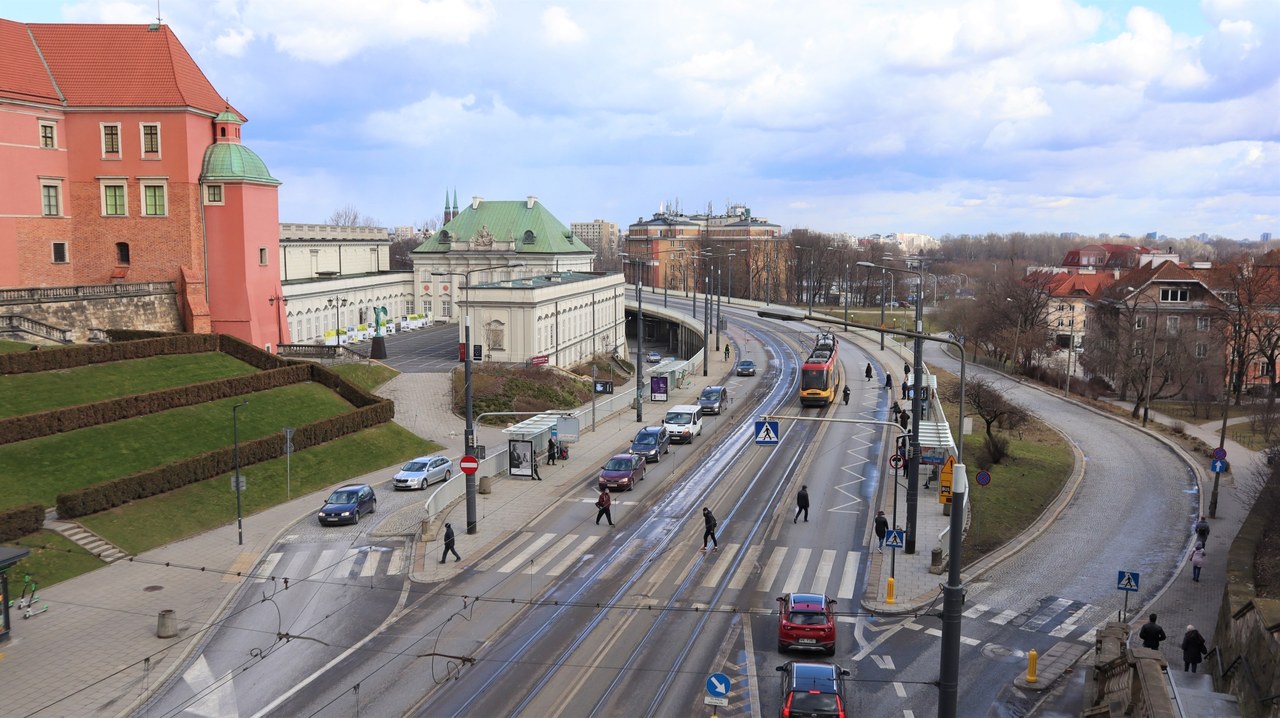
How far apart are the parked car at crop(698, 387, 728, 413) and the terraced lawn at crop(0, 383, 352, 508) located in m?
21.4

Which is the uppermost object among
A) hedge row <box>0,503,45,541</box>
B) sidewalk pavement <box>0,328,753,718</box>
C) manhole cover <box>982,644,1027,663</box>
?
hedge row <box>0,503,45,541</box>

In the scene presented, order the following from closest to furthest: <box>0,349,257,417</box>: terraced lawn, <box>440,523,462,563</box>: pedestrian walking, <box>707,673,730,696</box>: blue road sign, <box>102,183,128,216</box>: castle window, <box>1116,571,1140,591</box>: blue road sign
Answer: <box>707,673,730,696</box>: blue road sign < <box>1116,571,1140,591</box>: blue road sign < <box>440,523,462,563</box>: pedestrian walking < <box>0,349,257,417</box>: terraced lawn < <box>102,183,128,216</box>: castle window

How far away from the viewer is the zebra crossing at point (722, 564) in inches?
1133

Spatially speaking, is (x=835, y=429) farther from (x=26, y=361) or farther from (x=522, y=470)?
(x=26, y=361)

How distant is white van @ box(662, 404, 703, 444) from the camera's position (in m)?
49.2

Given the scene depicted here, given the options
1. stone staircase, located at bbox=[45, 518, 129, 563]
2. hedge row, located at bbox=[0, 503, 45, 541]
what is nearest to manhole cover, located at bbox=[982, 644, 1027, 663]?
stone staircase, located at bbox=[45, 518, 129, 563]

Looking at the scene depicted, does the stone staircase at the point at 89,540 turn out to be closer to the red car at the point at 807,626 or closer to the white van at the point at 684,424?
the red car at the point at 807,626

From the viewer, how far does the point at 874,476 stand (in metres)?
42.8

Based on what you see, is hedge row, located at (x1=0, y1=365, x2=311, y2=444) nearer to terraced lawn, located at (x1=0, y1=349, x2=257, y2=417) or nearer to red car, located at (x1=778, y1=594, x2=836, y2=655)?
terraced lawn, located at (x1=0, y1=349, x2=257, y2=417)

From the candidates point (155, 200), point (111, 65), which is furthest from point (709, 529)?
point (111, 65)

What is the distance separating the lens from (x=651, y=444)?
4544 centimetres

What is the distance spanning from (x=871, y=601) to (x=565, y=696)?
1024cm

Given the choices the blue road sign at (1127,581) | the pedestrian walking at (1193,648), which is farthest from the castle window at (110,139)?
the pedestrian walking at (1193,648)

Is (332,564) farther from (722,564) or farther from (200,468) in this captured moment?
(722,564)
